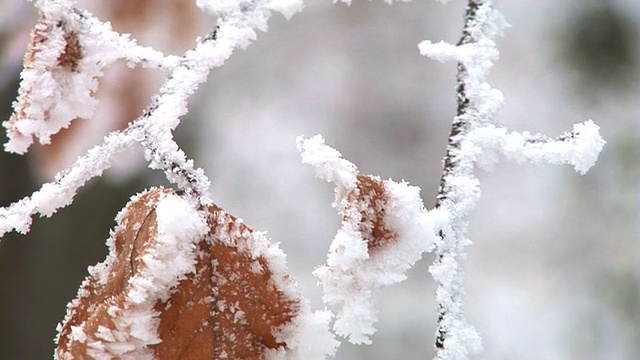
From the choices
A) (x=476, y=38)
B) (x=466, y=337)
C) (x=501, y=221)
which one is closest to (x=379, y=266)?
(x=466, y=337)

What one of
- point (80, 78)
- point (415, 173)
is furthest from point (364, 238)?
point (415, 173)

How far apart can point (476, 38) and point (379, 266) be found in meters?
0.16

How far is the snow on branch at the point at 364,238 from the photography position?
313 mm

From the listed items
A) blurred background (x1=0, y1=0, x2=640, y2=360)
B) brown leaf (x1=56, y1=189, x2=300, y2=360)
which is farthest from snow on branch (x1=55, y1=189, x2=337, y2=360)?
blurred background (x1=0, y1=0, x2=640, y2=360)

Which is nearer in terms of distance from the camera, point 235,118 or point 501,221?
point 235,118

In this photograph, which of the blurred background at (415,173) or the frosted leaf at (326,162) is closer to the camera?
the frosted leaf at (326,162)

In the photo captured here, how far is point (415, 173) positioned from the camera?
6.50ft

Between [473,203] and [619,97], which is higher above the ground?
[619,97]

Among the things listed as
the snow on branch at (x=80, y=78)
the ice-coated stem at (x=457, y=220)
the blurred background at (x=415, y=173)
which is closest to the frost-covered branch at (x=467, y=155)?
the ice-coated stem at (x=457, y=220)

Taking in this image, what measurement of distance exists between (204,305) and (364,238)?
8 centimetres

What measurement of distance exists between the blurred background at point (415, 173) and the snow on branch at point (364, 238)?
1.50m

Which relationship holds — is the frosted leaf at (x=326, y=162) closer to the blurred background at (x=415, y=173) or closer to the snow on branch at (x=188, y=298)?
the snow on branch at (x=188, y=298)

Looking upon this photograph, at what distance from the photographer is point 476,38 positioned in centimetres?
40

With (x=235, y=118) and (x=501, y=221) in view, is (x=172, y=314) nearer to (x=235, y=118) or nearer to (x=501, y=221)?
(x=235, y=118)
